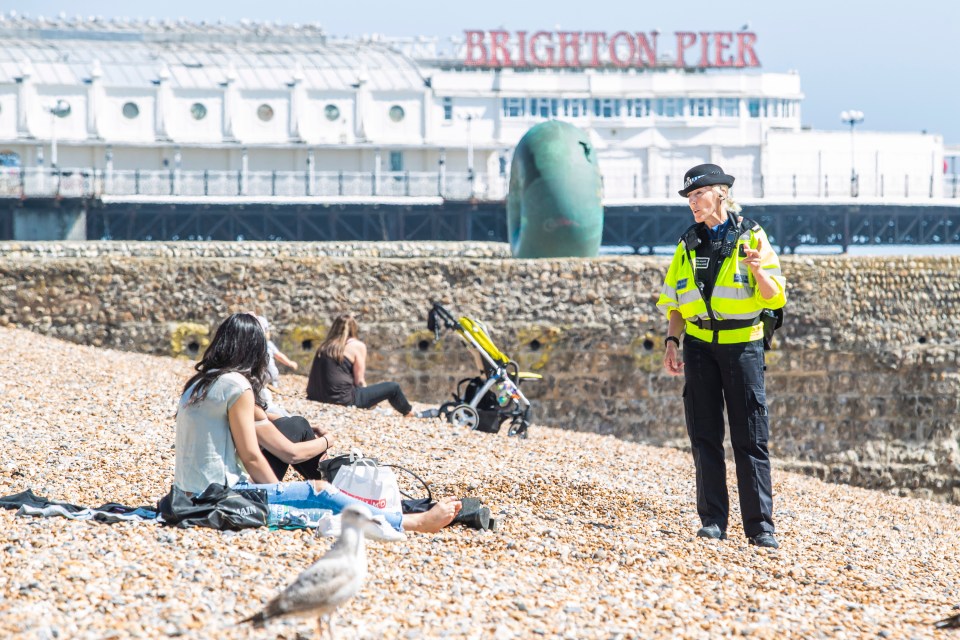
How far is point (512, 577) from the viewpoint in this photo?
168 inches

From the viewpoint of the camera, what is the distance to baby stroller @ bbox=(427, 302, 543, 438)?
934cm

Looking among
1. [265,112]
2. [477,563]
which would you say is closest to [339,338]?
[477,563]

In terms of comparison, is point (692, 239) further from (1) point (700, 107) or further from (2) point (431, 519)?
(1) point (700, 107)

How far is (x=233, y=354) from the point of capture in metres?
4.74

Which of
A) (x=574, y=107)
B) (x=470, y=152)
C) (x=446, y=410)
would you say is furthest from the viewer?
(x=574, y=107)

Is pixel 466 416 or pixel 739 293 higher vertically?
pixel 739 293

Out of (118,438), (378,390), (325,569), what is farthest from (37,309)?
(325,569)

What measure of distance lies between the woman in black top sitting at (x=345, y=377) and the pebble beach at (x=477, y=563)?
1411mm

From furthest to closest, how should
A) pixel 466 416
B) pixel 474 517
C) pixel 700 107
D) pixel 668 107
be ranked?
pixel 700 107
pixel 668 107
pixel 466 416
pixel 474 517

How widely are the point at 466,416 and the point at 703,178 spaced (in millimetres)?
4445

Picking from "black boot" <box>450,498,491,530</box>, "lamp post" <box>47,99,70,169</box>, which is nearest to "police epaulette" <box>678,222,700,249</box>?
"black boot" <box>450,498,491,530</box>

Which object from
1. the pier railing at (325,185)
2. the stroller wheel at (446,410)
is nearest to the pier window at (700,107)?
the pier railing at (325,185)

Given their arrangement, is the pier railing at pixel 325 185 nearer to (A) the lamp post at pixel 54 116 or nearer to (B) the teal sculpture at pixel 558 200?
(A) the lamp post at pixel 54 116

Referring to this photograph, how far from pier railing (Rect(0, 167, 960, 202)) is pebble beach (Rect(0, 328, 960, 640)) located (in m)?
32.7
